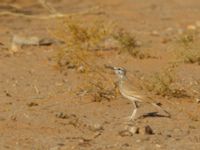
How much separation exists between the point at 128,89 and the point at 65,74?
273 cm

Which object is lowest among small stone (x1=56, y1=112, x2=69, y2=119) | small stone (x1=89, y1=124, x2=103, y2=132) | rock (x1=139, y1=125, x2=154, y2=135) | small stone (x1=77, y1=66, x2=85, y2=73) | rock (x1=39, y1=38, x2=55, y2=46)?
rock (x1=139, y1=125, x2=154, y2=135)

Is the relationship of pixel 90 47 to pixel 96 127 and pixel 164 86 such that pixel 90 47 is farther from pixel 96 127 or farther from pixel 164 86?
pixel 96 127

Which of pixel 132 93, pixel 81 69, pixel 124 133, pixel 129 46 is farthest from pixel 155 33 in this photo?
pixel 124 133

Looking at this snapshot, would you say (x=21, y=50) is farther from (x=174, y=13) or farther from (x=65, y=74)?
(x=174, y=13)

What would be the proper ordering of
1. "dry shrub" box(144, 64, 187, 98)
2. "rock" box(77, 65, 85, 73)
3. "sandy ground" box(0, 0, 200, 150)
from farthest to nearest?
"rock" box(77, 65, 85, 73) → "dry shrub" box(144, 64, 187, 98) → "sandy ground" box(0, 0, 200, 150)

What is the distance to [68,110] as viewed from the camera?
9.47 meters

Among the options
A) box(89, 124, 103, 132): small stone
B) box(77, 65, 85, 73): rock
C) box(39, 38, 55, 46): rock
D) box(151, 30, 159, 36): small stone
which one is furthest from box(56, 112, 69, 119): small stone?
box(151, 30, 159, 36): small stone

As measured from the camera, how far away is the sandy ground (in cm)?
805

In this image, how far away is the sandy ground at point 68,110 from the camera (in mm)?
8047

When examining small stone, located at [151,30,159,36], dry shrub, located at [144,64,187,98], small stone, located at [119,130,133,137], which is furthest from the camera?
small stone, located at [151,30,159,36]

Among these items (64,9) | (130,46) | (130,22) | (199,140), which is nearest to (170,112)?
(199,140)

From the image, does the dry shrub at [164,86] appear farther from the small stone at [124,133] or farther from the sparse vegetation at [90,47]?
the small stone at [124,133]

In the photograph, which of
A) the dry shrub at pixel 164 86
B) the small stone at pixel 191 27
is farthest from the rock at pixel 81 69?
the small stone at pixel 191 27

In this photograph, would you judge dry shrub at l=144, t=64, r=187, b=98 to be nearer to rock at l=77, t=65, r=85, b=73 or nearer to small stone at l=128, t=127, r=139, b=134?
rock at l=77, t=65, r=85, b=73
